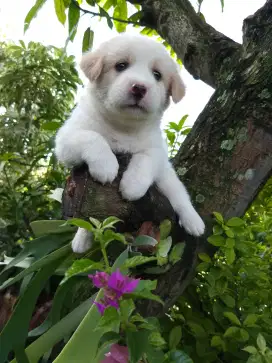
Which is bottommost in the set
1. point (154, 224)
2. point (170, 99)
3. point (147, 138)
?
point (154, 224)

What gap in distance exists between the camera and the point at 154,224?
1000 millimetres

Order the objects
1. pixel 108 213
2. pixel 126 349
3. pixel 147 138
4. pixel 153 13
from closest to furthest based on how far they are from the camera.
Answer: pixel 126 349 < pixel 108 213 < pixel 147 138 < pixel 153 13

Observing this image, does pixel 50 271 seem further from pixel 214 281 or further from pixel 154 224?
pixel 214 281

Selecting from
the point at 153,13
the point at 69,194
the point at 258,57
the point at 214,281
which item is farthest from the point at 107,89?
the point at 153,13

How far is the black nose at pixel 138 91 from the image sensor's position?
1.07m

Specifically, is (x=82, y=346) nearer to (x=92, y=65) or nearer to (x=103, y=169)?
(x=103, y=169)

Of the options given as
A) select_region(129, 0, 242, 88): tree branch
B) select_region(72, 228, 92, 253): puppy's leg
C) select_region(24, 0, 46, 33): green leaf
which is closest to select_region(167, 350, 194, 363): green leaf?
select_region(72, 228, 92, 253): puppy's leg

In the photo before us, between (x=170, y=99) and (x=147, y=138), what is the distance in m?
0.16

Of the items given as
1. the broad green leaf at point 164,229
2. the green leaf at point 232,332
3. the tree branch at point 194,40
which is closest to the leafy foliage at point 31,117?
the tree branch at point 194,40

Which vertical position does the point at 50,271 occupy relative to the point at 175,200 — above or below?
below

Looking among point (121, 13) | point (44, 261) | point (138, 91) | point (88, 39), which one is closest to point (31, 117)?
point (88, 39)

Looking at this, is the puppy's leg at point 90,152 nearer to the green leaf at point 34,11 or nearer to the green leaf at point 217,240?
the green leaf at point 217,240

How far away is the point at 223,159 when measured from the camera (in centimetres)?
118

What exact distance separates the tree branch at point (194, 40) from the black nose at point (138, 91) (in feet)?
1.24
